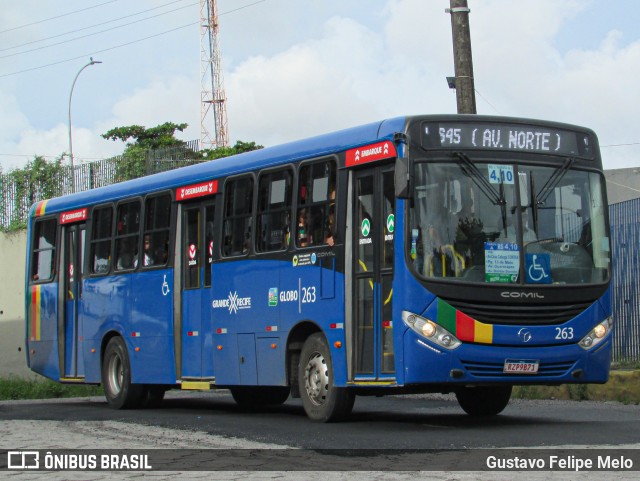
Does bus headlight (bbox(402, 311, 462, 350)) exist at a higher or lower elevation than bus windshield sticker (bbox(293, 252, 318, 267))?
lower

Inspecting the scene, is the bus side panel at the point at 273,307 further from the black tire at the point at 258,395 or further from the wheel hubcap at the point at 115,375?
the wheel hubcap at the point at 115,375

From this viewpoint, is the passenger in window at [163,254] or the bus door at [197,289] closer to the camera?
the bus door at [197,289]

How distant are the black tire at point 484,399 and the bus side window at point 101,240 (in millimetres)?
6552

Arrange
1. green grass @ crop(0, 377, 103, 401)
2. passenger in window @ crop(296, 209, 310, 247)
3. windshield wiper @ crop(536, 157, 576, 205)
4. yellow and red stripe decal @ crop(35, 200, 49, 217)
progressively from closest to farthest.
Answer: windshield wiper @ crop(536, 157, 576, 205) < passenger in window @ crop(296, 209, 310, 247) < yellow and red stripe decal @ crop(35, 200, 49, 217) < green grass @ crop(0, 377, 103, 401)

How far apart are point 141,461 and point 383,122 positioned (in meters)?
4.88

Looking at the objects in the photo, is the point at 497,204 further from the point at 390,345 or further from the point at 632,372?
the point at 632,372

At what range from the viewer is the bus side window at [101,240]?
19.5m

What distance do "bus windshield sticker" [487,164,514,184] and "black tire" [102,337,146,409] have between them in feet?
24.7

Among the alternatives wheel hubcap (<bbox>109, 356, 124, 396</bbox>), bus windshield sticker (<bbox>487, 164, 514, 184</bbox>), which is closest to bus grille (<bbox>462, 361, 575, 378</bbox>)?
bus windshield sticker (<bbox>487, 164, 514, 184</bbox>)

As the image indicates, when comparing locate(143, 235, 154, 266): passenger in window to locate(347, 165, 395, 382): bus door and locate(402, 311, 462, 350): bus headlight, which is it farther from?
locate(402, 311, 462, 350): bus headlight

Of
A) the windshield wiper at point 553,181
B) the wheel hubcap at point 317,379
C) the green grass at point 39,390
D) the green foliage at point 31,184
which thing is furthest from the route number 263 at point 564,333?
the green foliage at point 31,184

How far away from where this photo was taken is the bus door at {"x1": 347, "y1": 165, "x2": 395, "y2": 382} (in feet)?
43.8

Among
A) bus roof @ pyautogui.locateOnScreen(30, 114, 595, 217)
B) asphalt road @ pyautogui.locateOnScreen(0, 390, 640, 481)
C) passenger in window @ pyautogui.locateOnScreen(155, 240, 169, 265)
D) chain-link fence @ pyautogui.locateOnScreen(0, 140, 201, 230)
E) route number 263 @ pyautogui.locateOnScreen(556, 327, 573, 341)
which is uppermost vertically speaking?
chain-link fence @ pyautogui.locateOnScreen(0, 140, 201, 230)

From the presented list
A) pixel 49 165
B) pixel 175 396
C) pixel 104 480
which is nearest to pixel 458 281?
pixel 104 480
